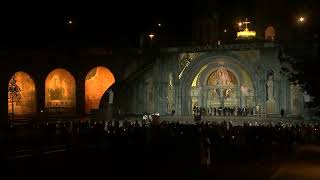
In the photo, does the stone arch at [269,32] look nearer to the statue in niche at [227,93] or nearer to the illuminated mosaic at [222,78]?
the illuminated mosaic at [222,78]

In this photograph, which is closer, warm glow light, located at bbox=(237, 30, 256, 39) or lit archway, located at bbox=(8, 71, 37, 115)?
lit archway, located at bbox=(8, 71, 37, 115)

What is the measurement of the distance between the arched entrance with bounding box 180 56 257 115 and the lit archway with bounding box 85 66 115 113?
35.6 feet

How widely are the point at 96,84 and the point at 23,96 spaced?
8.61 metres

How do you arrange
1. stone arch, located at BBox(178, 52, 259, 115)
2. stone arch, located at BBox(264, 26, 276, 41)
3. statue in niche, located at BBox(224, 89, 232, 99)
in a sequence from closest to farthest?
stone arch, located at BBox(178, 52, 259, 115) < statue in niche, located at BBox(224, 89, 232, 99) < stone arch, located at BBox(264, 26, 276, 41)

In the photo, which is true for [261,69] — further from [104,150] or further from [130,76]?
[104,150]

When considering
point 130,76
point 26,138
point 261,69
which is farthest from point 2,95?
point 26,138

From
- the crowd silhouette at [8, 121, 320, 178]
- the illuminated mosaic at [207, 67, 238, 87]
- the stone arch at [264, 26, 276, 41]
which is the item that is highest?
the stone arch at [264, 26, 276, 41]

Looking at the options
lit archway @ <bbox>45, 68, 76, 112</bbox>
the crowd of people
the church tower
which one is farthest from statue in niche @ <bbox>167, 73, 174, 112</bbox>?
the crowd of people

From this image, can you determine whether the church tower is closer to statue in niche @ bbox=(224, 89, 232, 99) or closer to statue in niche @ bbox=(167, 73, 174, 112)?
statue in niche @ bbox=(167, 73, 174, 112)

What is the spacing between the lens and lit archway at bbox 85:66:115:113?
61781mm

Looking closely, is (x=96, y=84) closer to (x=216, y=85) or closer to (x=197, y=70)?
(x=197, y=70)

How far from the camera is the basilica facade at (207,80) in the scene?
50188 mm

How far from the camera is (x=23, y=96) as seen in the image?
58.1m

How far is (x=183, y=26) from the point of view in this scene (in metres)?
71.3
